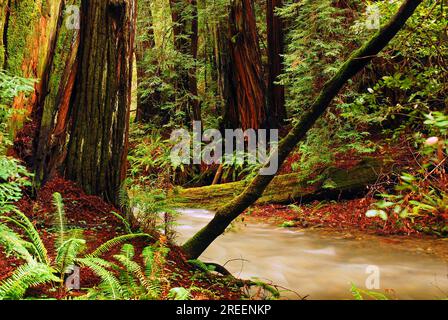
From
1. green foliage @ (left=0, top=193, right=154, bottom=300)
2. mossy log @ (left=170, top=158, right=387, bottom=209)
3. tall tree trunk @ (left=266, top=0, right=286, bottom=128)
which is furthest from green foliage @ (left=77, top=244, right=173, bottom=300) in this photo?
tall tree trunk @ (left=266, top=0, right=286, bottom=128)

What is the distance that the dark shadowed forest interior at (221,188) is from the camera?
3055mm

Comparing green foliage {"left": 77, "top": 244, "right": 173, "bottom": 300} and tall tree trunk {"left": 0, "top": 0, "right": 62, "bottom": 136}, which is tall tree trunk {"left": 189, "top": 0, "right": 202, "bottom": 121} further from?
green foliage {"left": 77, "top": 244, "right": 173, "bottom": 300}

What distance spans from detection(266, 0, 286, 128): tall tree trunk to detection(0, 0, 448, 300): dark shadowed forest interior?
3337 mm

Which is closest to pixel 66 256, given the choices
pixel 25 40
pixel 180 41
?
pixel 25 40

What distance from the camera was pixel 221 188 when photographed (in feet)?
34.4

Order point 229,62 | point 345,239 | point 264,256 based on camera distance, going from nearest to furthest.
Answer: point 264,256 < point 345,239 < point 229,62

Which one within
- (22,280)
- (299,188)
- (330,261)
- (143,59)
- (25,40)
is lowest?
(330,261)

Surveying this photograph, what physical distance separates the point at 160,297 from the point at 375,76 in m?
9.24

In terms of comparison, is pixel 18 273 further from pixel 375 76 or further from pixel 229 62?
pixel 229 62

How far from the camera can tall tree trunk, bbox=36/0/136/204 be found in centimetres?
490

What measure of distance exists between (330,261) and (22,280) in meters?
4.65

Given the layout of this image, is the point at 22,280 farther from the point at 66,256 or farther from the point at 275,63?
the point at 275,63

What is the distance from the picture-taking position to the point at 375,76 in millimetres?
10000
